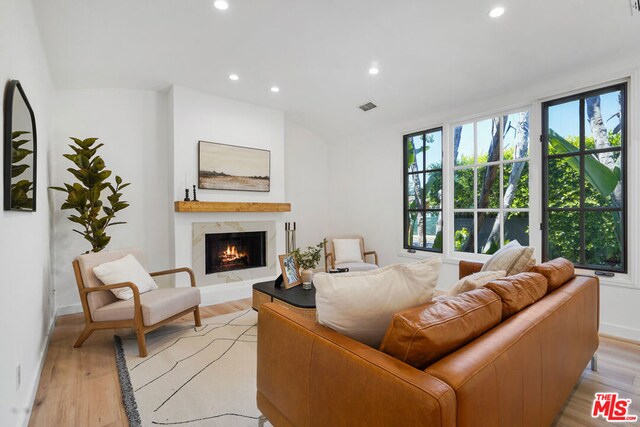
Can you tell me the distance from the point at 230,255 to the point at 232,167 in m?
1.27

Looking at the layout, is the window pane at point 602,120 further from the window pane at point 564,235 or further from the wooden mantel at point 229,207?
the wooden mantel at point 229,207

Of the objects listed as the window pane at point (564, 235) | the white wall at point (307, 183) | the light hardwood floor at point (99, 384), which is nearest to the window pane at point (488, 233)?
the window pane at point (564, 235)

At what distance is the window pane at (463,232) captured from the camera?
4.16m

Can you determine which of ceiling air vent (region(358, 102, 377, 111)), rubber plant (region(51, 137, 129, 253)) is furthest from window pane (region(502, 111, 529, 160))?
rubber plant (region(51, 137, 129, 253))

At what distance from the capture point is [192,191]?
407 cm

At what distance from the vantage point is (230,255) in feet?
14.7

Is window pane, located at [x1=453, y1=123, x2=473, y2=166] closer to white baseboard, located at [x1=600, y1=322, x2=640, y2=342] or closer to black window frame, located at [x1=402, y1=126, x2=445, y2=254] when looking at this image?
black window frame, located at [x1=402, y1=126, x2=445, y2=254]

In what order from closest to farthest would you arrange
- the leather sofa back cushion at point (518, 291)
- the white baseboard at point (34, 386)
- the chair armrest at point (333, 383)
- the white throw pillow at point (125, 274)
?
the chair armrest at point (333, 383), the leather sofa back cushion at point (518, 291), the white baseboard at point (34, 386), the white throw pillow at point (125, 274)

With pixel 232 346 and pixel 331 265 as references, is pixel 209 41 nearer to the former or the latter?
pixel 232 346

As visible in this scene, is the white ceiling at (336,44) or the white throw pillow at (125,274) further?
the white throw pillow at (125,274)

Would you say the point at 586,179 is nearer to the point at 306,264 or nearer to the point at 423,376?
the point at 306,264

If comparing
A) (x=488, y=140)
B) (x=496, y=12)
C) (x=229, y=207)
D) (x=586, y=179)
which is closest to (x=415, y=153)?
(x=488, y=140)

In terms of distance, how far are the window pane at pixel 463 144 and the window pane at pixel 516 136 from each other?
0.43 m

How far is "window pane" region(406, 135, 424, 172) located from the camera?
15.4 feet
